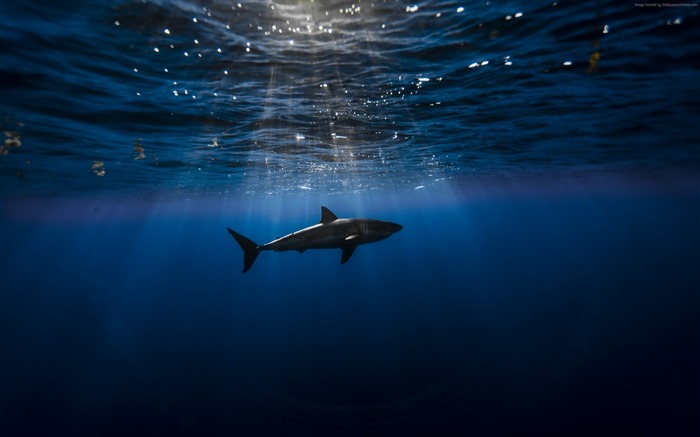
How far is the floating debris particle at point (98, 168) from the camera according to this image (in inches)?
759

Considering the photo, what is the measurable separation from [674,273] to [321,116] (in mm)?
44929

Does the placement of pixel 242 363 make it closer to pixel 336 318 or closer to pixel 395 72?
pixel 336 318

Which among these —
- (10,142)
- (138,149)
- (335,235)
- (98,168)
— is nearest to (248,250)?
(335,235)

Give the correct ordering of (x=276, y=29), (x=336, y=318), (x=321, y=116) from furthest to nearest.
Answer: (x=336, y=318), (x=321, y=116), (x=276, y=29)

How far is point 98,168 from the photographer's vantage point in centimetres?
2069

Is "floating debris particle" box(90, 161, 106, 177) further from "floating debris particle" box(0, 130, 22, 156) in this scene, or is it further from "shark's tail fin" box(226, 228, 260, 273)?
"shark's tail fin" box(226, 228, 260, 273)

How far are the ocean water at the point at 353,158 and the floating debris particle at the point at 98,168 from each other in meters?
0.55

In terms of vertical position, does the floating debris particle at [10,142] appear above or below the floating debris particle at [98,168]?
below

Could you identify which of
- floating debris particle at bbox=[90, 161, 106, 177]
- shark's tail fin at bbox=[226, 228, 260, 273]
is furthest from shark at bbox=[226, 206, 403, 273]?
floating debris particle at bbox=[90, 161, 106, 177]

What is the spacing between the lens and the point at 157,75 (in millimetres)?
8648

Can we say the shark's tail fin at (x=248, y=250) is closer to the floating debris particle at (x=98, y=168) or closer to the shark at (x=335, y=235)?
the shark at (x=335, y=235)

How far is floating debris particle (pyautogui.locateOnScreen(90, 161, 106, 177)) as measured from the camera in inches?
759

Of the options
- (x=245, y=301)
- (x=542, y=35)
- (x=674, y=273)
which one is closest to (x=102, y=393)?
(x=542, y=35)

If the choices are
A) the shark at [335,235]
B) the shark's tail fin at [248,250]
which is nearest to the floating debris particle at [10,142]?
the shark's tail fin at [248,250]
